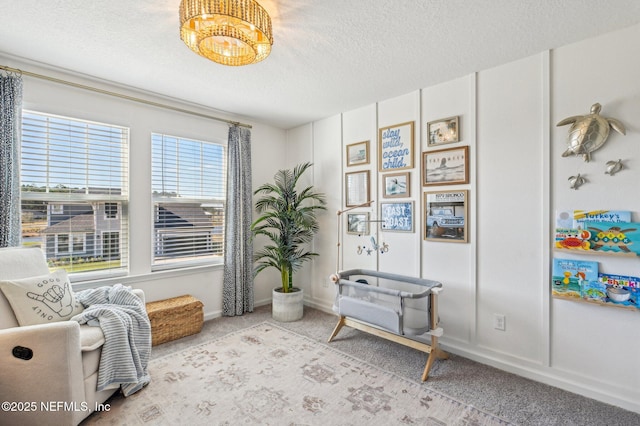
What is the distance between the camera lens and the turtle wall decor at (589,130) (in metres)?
1.93

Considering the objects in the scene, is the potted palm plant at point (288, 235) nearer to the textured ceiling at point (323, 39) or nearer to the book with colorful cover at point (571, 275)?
the textured ceiling at point (323, 39)

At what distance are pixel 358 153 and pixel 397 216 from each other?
0.88 meters

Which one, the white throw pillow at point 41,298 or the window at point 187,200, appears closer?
the white throw pillow at point 41,298

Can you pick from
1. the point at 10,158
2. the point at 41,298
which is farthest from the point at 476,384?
the point at 10,158

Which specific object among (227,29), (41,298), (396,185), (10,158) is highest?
(227,29)

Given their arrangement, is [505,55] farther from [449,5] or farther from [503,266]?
[503,266]

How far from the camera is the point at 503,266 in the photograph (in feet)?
7.89

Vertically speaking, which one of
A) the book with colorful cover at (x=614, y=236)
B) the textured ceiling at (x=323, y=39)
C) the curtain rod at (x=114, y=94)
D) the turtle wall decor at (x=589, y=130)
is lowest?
the book with colorful cover at (x=614, y=236)

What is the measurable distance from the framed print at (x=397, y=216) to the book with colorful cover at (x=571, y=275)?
1.17 metres

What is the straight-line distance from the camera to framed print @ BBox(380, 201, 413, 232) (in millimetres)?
2965

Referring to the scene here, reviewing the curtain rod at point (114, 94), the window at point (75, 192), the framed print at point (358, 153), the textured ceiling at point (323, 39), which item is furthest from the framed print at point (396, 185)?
the window at point (75, 192)

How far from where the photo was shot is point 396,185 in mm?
3070

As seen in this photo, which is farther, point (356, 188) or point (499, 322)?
point (356, 188)

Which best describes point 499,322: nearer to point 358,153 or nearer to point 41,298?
point 358,153
